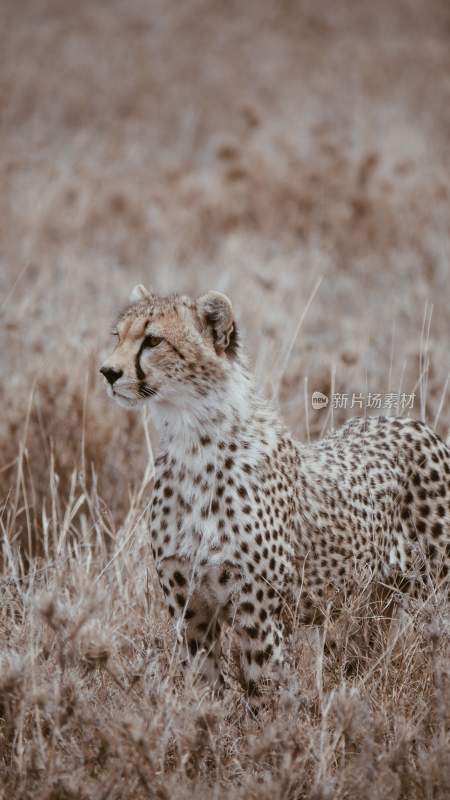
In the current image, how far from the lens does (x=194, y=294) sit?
614cm

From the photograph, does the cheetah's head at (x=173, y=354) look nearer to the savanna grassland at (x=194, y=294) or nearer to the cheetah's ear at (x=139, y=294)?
the cheetah's ear at (x=139, y=294)

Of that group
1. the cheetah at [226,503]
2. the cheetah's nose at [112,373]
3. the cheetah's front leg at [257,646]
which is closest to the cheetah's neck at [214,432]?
the cheetah at [226,503]

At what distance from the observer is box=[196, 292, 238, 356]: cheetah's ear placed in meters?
2.54

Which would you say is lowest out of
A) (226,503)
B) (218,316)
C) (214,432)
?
(226,503)

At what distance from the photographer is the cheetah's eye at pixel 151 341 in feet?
8.23

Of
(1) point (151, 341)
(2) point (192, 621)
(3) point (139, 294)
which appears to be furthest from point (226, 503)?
(3) point (139, 294)

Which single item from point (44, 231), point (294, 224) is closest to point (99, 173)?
point (44, 231)

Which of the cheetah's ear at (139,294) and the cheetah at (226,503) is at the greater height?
the cheetah's ear at (139,294)

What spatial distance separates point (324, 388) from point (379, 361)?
0.63 metres

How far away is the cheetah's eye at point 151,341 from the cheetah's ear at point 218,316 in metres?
0.12

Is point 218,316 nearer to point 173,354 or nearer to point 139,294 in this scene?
point 173,354

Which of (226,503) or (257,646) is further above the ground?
(226,503)

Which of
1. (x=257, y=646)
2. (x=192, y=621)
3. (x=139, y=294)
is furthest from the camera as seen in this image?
(x=139, y=294)

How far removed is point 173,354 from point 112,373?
0.50 feet
